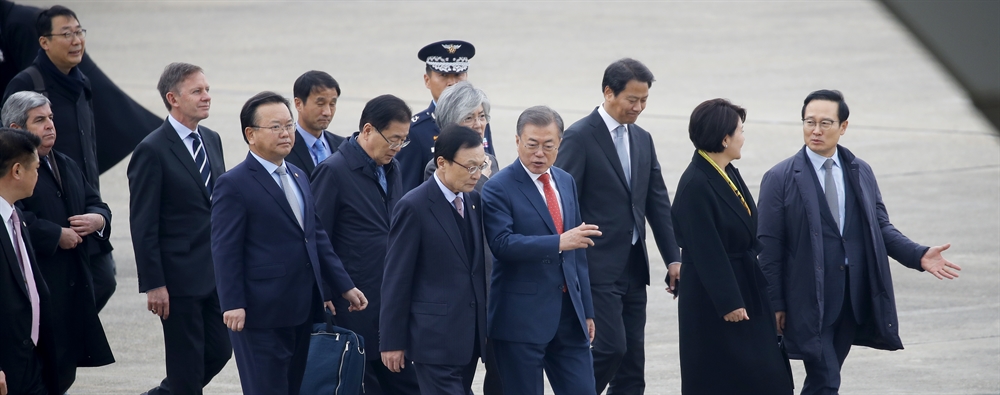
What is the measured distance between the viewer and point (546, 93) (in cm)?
1759

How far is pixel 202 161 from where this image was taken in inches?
234

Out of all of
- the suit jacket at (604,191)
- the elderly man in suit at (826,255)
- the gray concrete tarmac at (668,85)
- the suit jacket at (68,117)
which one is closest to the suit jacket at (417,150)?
Result: the suit jacket at (604,191)

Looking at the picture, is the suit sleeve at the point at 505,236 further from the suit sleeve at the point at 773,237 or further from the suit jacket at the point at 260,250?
the suit sleeve at the point at 773,237

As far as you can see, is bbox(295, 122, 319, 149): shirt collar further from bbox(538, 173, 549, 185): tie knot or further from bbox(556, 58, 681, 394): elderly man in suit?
bbox(538, 173, 549, 185): tie knot

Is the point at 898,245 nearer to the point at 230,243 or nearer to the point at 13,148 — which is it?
the point at 230,243

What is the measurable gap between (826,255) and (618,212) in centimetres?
113

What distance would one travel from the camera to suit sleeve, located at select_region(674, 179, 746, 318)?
5.14 m

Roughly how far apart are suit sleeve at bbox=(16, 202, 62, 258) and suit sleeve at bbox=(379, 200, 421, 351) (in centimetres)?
171

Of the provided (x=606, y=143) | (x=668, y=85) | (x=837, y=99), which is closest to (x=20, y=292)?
(x=606, y=143)

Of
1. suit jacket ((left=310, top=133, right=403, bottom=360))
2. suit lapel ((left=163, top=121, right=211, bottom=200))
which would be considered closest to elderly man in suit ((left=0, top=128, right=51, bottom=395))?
suit lapel ((left=163, top=121, right=211, bottom=200))

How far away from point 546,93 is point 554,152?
12.5 m

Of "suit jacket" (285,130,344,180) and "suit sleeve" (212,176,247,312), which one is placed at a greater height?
"suit jacket" (285,130,344,180)

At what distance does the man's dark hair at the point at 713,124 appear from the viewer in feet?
17.2

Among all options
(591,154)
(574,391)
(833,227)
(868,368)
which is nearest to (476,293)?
(574,391)
